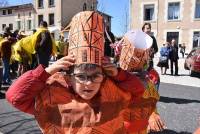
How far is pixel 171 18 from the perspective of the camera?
35625 mm

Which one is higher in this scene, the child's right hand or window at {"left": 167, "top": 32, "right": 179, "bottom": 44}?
window at {"left": 167, "top": 32, "right": 179, "bottom": 44}

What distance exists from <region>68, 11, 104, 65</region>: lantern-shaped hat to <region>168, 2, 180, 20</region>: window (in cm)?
3429

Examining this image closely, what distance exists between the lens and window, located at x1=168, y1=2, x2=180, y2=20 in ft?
116

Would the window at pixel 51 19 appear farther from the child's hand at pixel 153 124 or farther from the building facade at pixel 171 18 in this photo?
the child's hand at pixel 153 124

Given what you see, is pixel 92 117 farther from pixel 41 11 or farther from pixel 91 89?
pixel 41 11

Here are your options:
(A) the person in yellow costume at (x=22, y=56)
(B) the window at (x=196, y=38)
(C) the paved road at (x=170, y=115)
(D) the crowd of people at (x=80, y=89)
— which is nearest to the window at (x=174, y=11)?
(B) the window at (x=196, y=38)

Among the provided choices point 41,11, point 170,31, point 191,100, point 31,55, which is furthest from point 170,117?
point 41,11

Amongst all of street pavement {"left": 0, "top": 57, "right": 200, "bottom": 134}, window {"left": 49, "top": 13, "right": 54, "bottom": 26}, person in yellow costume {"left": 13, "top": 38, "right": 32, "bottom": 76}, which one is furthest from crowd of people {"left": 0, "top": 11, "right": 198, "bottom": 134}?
window {"left": 49, "top": 13, "right": 54, "bottom": 26}

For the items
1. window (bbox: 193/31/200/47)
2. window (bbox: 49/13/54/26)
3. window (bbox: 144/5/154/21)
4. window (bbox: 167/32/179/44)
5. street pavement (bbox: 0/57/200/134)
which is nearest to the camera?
street pavement (bbox: 0/57/200/134)

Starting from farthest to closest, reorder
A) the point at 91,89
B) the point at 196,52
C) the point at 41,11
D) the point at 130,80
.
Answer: the point at 41,11 → the point at 196,52 → the point at 130,80 → the point at 91,89

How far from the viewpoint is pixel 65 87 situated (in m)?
2.16

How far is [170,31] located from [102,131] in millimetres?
34395

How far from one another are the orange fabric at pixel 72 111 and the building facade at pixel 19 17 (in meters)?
48.7

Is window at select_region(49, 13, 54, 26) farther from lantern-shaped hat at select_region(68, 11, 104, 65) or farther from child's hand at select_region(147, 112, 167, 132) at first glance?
lantern-shaped hat at select_region(68, 11, 104, 65)
